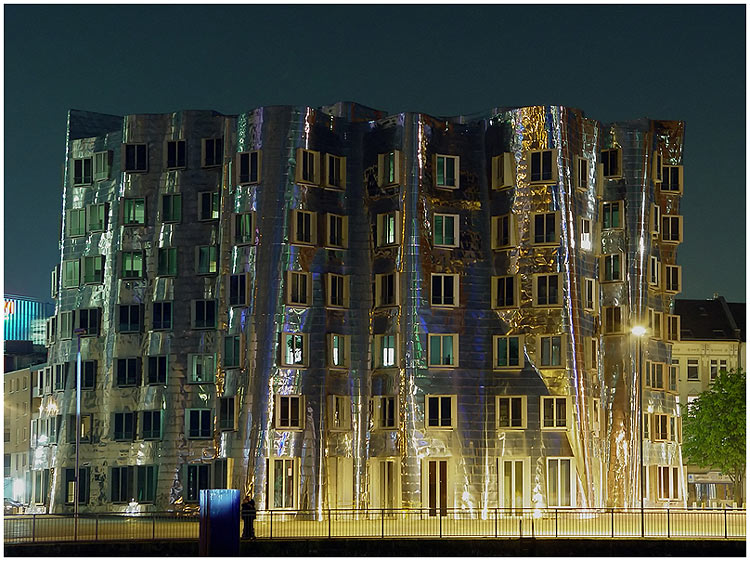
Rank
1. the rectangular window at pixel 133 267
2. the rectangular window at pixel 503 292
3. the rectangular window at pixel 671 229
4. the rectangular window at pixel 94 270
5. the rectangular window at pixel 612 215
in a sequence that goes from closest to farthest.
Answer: the rectangular window at pixel 503 292 → the rectangular window at pixel 133 267 → the rectangular window at pixel 612 215 → the rectangular window at pixel 94 270 → the rectangular window at pixel 671 229

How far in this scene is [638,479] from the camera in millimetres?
90688

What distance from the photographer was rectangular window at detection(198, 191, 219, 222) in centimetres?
9069

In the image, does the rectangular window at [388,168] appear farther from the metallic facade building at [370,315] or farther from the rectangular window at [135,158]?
the rectangular window at [135,158]

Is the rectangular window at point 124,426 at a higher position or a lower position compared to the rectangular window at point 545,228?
lower

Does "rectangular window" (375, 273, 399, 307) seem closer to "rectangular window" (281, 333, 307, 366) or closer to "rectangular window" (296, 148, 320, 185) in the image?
"rectangular window" (281, 333, 307, 366)

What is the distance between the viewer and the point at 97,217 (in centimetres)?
9394

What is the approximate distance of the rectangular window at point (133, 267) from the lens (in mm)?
91938

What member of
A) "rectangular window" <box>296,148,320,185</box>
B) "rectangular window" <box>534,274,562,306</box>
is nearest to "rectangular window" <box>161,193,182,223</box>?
"rectangular window" <box>296,148,320,185</box>

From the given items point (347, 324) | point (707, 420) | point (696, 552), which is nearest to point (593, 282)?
point (347, 324)

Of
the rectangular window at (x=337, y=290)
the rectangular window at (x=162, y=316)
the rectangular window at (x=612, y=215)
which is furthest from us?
the rectangular window at (x=612, y=215)

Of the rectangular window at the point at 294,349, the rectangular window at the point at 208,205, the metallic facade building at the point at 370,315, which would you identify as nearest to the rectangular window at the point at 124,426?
the metallic facade building at the point at 370,315

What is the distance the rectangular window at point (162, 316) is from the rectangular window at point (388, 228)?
1230 cm

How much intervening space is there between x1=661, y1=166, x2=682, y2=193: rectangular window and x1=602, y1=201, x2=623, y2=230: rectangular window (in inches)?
149

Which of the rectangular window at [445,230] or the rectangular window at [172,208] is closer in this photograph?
the rectangular window at [445,230]
